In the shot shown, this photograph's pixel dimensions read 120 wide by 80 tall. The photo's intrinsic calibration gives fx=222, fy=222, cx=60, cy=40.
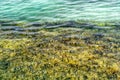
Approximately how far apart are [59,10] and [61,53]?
23.2 ft

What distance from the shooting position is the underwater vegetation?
5645 millimetres

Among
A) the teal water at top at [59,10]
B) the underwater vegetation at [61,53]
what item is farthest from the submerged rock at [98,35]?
the teal water at top at [59,10]

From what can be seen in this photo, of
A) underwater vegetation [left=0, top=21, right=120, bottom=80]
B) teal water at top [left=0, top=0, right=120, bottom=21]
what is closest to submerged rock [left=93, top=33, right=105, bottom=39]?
underwater vegetation [left=0, top=21, right=120, bottom=80]

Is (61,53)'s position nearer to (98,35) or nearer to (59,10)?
(98,35)

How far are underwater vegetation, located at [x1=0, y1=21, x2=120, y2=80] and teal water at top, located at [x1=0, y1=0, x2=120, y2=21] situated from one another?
244 cm

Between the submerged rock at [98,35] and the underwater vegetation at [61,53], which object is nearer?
the underwater vegetation at [61,53]

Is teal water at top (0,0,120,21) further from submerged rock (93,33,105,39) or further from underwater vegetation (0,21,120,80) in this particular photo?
submerged rock (93,33,105,39)

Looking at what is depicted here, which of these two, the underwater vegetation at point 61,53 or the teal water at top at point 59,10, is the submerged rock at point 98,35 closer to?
the underwater vegetation at point 61,53

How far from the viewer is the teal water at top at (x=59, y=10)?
11.9m

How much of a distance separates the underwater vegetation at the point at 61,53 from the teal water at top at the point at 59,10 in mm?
2438

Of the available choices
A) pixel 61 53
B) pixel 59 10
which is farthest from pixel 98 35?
pixel 59 10

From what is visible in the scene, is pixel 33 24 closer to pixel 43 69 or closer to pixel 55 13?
pixel 55 13

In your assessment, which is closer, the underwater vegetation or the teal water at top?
the underwater vegetation

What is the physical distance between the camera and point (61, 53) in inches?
261
